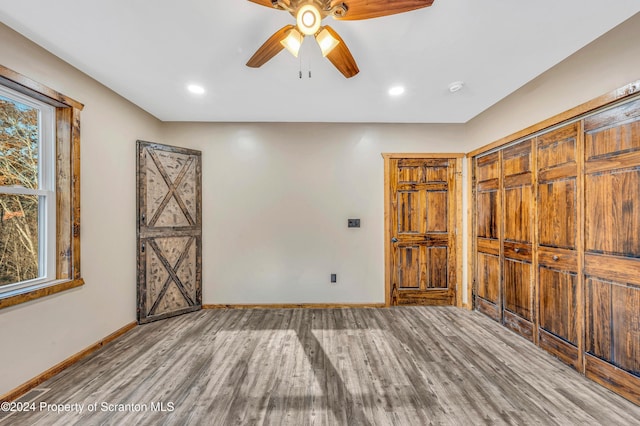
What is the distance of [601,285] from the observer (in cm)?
192

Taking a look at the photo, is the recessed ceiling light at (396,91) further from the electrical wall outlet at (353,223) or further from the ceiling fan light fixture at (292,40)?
the electrical wall outlet at (353,223)

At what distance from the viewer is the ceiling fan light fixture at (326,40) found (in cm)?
149

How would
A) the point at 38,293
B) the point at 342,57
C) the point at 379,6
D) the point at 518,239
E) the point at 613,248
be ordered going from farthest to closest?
the point at 518,239 → the point at 38,293 → the point at 613,248 → the point at 342,57 → the point at 379,6

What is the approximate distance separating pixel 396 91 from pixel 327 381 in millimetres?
2800

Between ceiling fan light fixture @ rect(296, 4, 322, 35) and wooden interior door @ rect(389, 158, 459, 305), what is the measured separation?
2.47 meters

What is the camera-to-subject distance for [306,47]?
191 centimetres

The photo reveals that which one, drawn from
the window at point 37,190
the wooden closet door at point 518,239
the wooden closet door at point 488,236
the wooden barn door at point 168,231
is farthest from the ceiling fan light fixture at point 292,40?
the wooden closet door at point 488,236

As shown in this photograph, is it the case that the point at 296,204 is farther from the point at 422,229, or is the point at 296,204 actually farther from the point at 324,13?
the point at 324,13

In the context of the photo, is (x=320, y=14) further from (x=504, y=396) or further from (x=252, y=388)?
(x=504, y=396)

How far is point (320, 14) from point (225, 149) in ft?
8.48

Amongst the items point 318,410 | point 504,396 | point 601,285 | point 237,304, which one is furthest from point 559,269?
point 237,304

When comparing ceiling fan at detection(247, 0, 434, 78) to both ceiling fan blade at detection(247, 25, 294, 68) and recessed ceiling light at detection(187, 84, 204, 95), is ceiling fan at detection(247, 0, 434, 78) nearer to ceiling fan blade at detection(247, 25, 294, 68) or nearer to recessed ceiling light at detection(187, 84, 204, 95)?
ceiling fan blade at detection(247, 25, 294, 68)

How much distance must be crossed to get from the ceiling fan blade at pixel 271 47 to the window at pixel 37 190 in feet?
5.82

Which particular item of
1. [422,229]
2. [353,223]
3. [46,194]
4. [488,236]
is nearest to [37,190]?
[46,194]
